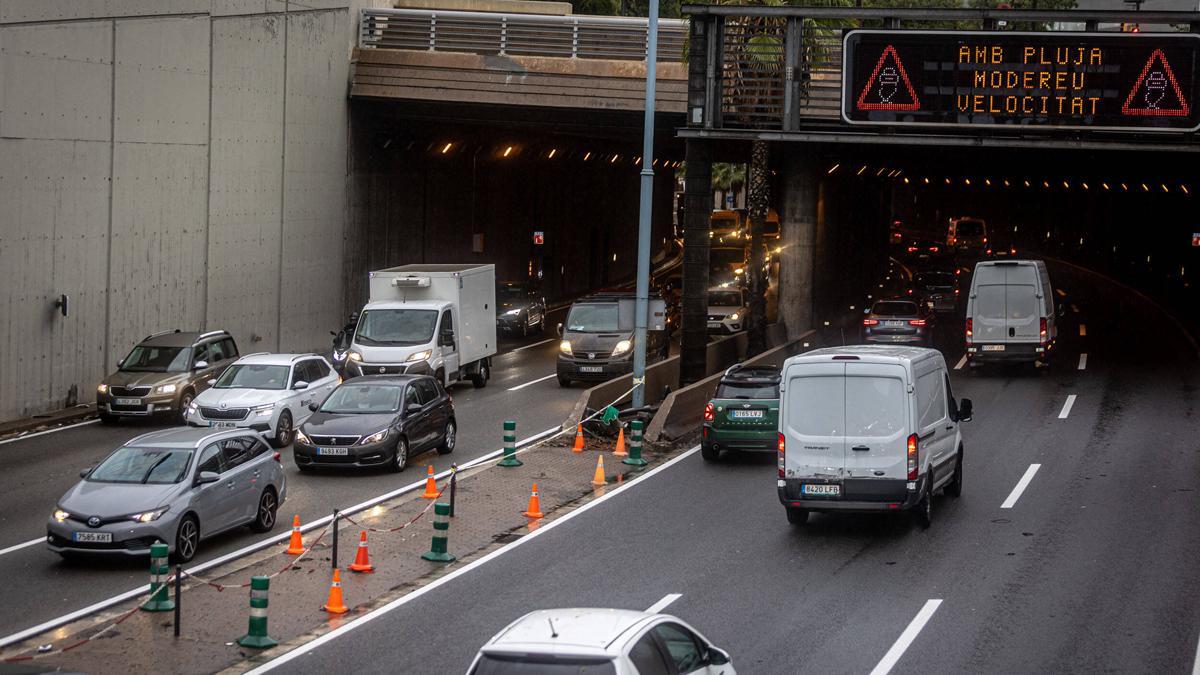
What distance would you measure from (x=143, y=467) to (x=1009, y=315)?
22744mm

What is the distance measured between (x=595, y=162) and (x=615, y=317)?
30404 mm

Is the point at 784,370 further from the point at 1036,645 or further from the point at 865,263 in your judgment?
the point at 865,263

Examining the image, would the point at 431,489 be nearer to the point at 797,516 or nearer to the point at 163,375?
the point at 797,516

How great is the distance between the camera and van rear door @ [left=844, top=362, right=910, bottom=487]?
57.6 feet

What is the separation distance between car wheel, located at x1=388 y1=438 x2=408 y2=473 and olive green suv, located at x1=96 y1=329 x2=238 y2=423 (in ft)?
19.0

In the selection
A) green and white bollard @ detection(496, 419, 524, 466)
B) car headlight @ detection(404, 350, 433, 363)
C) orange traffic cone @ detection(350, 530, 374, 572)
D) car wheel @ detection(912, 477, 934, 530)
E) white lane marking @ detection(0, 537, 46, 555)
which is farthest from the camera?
car headlight @ detection(404, 350, 433, 363)

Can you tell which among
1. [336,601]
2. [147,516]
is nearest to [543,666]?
[336,601]

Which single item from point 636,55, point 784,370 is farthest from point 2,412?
point 636,55

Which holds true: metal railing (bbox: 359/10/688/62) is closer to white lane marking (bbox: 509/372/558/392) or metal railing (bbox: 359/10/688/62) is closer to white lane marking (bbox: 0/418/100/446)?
white lane marking (bbox: 509/372/558/392)

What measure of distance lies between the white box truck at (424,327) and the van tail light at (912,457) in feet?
49.4

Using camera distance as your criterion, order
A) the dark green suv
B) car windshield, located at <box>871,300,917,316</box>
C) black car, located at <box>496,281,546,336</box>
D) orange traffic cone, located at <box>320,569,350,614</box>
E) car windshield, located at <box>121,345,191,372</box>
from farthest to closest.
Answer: black car, located at <box>496,281,546,336</box>, car windshield, located at <box>871,300,917,316</box>, car windshield, located at <box>121,345,191,372</box>, the dark green suv, orange traffic cone, located at <box>320,569,350,614</box>

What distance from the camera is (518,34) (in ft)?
132

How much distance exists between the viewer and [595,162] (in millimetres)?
63719

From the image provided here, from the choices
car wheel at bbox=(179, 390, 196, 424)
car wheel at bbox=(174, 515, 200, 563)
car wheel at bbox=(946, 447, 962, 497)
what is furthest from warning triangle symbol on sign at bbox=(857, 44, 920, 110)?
car wheel at bbox=(174, 515, 200, 563)
